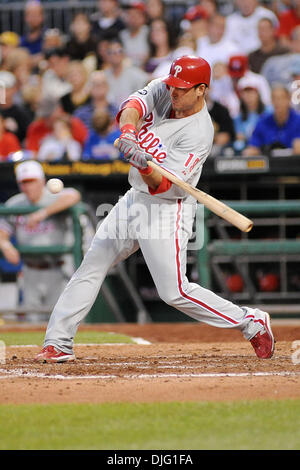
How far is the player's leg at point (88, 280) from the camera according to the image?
5586mm

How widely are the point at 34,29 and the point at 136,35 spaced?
6.68 ft

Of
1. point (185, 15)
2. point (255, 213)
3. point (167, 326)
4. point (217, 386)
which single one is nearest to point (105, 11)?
point (185, 15)

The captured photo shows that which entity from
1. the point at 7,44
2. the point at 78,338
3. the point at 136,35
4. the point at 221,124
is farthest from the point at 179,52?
the point at 78,338

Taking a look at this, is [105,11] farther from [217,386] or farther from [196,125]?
[217,386]

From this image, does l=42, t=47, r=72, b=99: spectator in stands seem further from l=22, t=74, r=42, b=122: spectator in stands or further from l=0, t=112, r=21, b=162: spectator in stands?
l=0, t=112, r=21, b=162: spectator in stands

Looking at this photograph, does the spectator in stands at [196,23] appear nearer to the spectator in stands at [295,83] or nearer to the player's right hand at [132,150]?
the spectator in stands at [295,83]

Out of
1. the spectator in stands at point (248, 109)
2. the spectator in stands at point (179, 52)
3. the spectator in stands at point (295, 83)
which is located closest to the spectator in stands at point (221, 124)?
the spectator in stands at point (248, 109)

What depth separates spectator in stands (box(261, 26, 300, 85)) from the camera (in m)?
→ 11.3

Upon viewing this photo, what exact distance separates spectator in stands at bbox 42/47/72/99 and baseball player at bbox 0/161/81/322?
10.8ft

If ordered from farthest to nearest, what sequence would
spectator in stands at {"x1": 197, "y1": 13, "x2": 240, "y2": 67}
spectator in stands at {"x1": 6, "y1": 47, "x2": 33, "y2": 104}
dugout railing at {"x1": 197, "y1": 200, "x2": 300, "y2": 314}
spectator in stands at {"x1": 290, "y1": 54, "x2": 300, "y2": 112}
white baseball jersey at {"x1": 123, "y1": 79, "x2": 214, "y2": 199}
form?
spectator in stands at {"x1": 6, "y1": 47, "x2": 33, "y2": 104} < spectator in stands at {"x1": 197, "y1": 13, "x2": 240, "y2": 67} < spectator in stands at {"x1": 290, "y1": 54, "x2": 300, "y2": 112} < dugout railing at {"x1": 197, "y1": 200, "x2": 300, "y2": 314} < white baseball jersey at {"x1": 123, "y1": 79, "x2": 214, "y2": 199}

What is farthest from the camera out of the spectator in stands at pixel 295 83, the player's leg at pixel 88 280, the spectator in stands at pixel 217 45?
the spectator in stands at pixel 217 45

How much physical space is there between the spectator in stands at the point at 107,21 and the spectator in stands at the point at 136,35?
0.19 metres

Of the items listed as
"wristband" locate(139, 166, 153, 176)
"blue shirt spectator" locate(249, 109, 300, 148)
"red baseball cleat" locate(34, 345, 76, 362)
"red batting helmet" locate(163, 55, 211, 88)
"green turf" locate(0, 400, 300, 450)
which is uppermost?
"blue shirt spectator" locate(249, 109, 300, 148)

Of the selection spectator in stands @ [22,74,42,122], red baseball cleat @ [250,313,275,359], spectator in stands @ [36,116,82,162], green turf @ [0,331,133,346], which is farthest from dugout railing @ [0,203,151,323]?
red baseball cleat @ [250,313,275,359]
